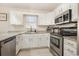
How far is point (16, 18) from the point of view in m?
3.00

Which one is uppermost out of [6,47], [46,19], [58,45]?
[46,19]

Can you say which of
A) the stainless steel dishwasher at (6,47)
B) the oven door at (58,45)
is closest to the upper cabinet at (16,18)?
the oven door at (58,45)

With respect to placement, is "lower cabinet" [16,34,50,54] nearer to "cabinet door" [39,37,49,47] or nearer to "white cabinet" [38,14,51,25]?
"cabinet door" [39,37,49,47]

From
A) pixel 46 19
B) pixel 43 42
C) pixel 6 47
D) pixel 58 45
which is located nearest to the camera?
pixel 6 47

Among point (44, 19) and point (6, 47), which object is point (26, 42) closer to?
point (44, 19)

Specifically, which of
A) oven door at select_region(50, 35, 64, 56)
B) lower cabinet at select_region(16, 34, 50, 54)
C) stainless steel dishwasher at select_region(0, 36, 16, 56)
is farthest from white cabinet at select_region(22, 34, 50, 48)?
stainless steel dishwasher at select_region(0, 36, 16, 56)

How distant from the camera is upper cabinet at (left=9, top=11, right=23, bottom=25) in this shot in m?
2.80

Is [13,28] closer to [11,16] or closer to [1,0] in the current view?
[11,16]

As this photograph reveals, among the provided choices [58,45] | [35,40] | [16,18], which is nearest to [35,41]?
[35,40]

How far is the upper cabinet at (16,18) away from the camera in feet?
9.18

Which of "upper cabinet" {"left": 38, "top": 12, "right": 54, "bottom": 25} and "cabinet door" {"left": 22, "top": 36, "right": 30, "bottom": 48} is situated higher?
"upper cabinet" {"left": 38, "top": 12, "right": 54, "bottom": 25}

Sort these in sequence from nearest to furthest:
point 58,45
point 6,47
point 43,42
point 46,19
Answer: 1. point 6,47
2. point 58,45
3. point 46,19
4. point 43,42

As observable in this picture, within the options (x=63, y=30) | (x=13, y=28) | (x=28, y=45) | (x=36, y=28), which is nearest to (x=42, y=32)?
(x=36, y=28)

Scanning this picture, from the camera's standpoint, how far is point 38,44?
3135 millimetres
